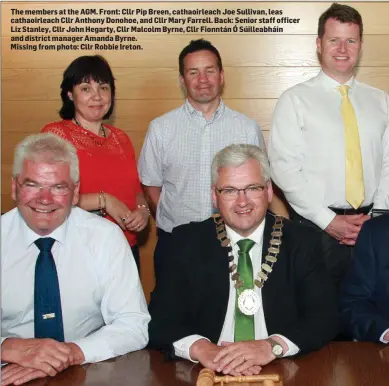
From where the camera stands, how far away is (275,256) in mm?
2506

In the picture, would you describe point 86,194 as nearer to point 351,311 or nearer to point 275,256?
point 275,256

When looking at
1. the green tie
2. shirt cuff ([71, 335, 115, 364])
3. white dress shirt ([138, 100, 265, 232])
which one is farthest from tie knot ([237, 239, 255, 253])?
white dress shirt ([138, 100, 265, 232])

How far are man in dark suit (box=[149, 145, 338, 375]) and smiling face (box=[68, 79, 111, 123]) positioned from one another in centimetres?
118

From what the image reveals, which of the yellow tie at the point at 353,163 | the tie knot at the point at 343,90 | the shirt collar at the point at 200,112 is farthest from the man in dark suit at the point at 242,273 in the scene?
the shirt collar at the point at 200,112

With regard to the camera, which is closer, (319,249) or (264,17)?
(319,249)

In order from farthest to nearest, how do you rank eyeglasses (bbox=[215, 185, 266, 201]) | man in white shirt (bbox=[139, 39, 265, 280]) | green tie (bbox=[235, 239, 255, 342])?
man in white shirt (bbox=[139, 39, 265, 280]) → eyeglasses (bbox=[215, 185, 266, 201]) → green tie (bbox=[235, 239, 255, 342])

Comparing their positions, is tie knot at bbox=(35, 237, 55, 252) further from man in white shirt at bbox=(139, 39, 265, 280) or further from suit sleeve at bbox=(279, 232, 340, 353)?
man in white shirt at bbox=(139, 39, 265, 280)

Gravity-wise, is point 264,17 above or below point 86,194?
above

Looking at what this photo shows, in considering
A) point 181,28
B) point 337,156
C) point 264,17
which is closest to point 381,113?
point 337,156

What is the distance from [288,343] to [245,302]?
0.86 ft

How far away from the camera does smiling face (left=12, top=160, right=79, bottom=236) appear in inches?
96.7

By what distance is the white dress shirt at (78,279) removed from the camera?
248cm

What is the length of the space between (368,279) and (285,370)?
61cm

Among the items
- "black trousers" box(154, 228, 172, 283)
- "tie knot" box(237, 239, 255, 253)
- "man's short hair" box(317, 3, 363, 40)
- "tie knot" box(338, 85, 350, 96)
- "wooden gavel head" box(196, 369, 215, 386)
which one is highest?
"man's short hair" box(317, 3, 363, 40)
